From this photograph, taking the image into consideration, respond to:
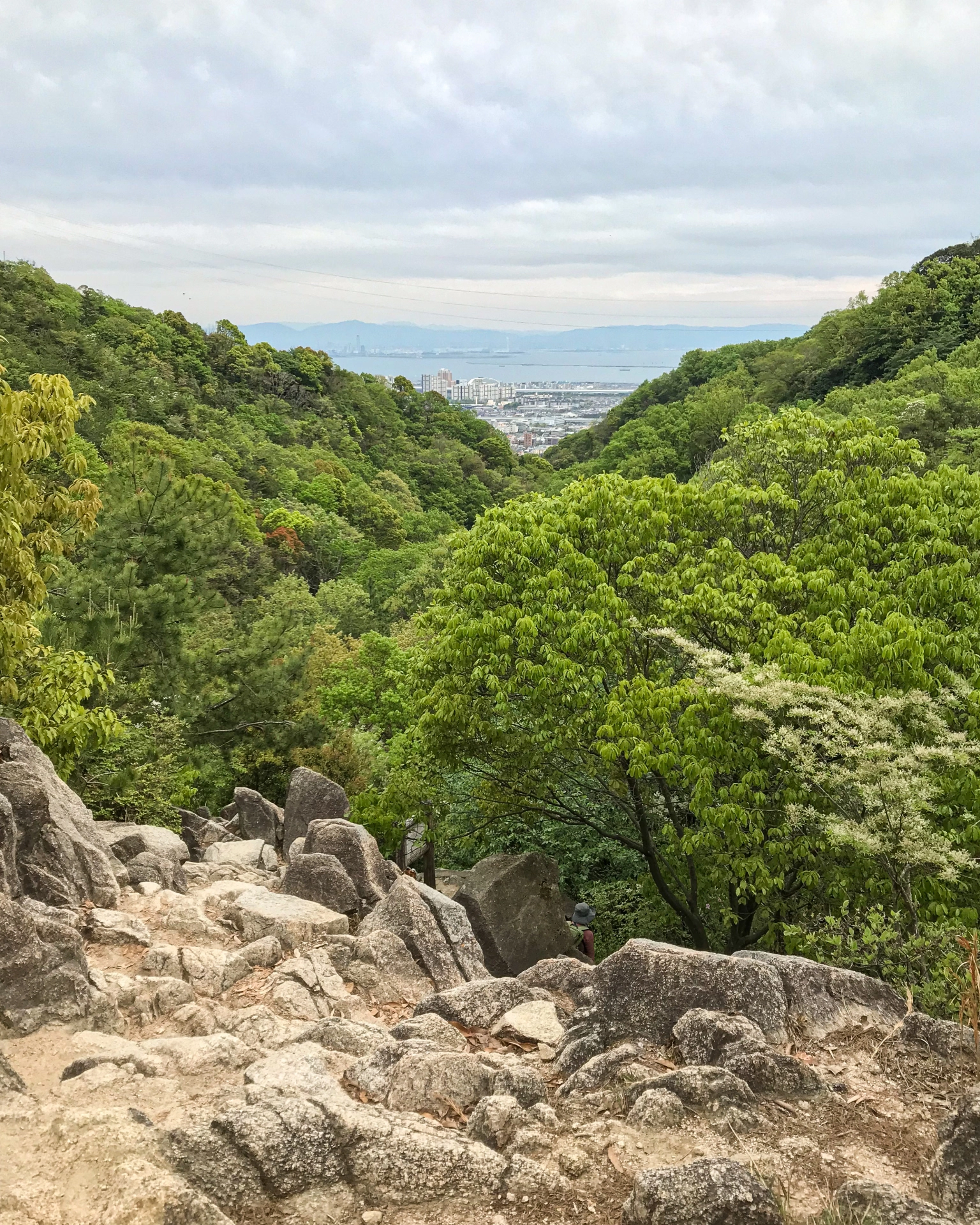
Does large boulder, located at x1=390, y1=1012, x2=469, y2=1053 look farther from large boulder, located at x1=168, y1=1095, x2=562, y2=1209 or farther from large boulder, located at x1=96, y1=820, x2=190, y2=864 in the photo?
large boulder, located at x1=96, y1=820, x2=190, y2=864

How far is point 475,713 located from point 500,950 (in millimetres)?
4053

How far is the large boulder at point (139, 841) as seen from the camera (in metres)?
13.6

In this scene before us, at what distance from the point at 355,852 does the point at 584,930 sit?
15.6 ft

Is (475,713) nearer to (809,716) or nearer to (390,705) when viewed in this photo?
(809,716)

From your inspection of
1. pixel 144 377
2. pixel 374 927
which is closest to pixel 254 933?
pixel 374 927

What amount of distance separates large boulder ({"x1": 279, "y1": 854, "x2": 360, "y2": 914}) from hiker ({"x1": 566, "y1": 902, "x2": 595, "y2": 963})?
4.35 metres

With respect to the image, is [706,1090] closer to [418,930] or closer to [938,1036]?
[938,1036]

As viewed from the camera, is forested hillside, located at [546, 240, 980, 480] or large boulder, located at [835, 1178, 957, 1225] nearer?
large boulder, located at [835, 1178, 957, 1225]

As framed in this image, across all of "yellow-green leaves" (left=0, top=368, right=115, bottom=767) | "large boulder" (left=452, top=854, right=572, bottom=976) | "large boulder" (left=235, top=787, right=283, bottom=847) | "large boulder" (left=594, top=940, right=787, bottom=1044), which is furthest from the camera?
"large boulder" (left=235, top=787, right=283, bottom=847)

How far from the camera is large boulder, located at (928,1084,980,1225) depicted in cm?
549

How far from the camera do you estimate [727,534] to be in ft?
52.5

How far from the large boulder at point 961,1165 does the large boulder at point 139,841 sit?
36.3 feet

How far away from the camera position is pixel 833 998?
8.43 m

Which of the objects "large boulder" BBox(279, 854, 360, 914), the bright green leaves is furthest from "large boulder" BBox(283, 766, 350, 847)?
"large boulder" BBox(279, 854, 360, 914)
